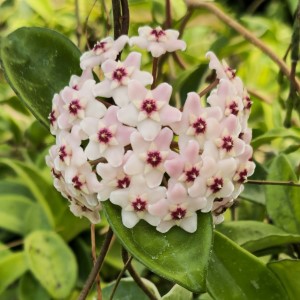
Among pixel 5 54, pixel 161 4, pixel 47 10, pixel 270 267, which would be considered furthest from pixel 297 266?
pixel 47 10

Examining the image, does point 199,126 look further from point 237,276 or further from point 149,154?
point 237,276

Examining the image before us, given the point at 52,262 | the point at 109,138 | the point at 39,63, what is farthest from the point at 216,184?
the point at 52,262

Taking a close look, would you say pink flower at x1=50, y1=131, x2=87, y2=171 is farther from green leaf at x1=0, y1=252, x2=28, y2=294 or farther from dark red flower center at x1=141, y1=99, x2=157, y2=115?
green leaf at x1=0, y1=252, x2=28, y2=294

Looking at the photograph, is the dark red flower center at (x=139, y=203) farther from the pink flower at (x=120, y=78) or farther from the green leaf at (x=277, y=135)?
the green leaf at (x=277, y=135)

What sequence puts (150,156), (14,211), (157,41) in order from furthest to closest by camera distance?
(14,211), (157,41), (150,156)

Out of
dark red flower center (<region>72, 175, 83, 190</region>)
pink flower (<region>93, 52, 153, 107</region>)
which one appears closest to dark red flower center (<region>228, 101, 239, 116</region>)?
pink flower (<region>93, 52, 153, 107</region>)

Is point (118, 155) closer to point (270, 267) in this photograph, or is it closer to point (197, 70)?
point (270, 267)
